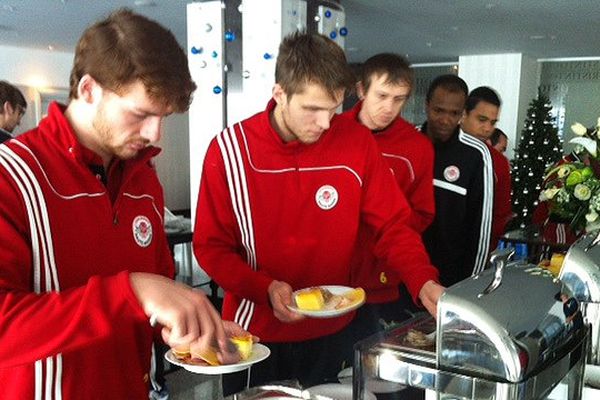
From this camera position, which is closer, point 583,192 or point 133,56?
point 133,56

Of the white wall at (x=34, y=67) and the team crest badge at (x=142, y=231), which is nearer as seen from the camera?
the team crest badge at (x=142, y=231)

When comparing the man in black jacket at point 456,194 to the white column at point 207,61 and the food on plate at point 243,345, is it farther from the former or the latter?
the white column at point 207,61

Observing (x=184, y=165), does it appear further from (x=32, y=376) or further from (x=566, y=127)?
(x=32, y=376)

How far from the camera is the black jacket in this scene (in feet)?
9.05

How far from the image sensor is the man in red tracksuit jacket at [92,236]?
2.86 ft

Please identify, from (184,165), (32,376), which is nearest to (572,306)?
(32,376)

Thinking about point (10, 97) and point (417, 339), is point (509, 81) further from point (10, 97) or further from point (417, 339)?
point (417, 339)

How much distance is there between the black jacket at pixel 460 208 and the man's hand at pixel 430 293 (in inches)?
51.3

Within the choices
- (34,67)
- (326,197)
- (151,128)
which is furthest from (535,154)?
(34,67)

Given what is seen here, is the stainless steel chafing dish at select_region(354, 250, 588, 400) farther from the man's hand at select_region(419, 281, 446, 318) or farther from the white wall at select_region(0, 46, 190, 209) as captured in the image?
the white wall at select_region(0, 46, 190, 209)

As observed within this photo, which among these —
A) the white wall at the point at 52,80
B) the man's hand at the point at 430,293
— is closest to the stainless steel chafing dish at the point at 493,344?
the man's hand at the point at 430,293

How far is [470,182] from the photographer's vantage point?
9.10 feet

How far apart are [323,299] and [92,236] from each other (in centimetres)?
63

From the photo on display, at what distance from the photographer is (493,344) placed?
0.85 metres
